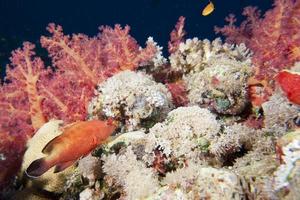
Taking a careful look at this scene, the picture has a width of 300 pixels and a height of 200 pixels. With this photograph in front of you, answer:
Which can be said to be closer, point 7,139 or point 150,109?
point 150,109

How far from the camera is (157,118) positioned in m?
3.67

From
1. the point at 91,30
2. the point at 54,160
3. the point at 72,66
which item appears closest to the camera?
the point at 54,160

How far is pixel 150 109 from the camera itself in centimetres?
360

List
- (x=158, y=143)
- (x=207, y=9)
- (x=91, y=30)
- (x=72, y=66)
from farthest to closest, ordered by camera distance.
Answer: (x=91, y=30) → (x=207, y=9) → (x=72, y=66) → (x=158, y=143)

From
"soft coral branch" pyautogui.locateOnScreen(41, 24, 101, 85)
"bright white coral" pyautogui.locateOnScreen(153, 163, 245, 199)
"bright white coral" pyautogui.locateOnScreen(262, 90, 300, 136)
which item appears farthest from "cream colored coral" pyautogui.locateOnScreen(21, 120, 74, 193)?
"bright white coral" pyautogui.locateOnScreen(262, 90, 300, 136)

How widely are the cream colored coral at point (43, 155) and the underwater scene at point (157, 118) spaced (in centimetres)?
1

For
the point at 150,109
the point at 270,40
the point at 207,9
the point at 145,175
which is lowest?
the point at 145,175

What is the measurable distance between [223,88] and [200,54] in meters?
0.80

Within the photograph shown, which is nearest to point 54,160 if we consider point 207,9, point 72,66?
point 72,66

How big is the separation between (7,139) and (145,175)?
1.88 m

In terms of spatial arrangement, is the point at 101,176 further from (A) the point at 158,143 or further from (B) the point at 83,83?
(B) the point at 83,83

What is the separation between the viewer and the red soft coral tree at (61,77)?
408 cm

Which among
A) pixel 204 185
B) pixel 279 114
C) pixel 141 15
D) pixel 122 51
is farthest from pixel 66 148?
pixel 141 15

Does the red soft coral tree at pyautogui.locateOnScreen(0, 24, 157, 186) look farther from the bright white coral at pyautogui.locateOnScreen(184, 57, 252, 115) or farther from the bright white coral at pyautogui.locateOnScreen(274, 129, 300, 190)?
the bright white coral at pyautogui.locateOnScreen(274, 129, 300, 190)
